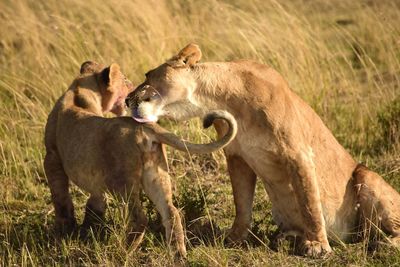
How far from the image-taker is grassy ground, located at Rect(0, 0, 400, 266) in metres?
4.72

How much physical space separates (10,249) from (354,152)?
3.11 metres

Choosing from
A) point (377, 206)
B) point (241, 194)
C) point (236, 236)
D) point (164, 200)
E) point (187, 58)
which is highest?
point (187, 58)

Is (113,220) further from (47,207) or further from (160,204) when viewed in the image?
(47,207)

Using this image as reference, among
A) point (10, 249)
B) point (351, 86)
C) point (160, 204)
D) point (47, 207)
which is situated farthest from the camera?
point (351, 86)

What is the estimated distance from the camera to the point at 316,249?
4.62 m

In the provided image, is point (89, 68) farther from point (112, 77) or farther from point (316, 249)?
point (316, 249)

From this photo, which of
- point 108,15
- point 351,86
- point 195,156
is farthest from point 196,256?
point 108,15

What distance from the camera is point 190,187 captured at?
5902 millimetres

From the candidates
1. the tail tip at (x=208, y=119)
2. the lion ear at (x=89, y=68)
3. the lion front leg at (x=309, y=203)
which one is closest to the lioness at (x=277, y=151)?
the lion front leg at (x=309, y=203)

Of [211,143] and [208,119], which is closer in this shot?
[208,119]

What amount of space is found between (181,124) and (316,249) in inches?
100

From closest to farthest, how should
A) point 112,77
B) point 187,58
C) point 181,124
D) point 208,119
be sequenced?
1. point 208,119
2. point 187,58
3. point 112,77
4. point 181,124

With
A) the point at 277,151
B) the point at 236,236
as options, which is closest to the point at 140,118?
the point at 277,151

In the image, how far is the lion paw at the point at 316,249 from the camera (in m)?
4.62
